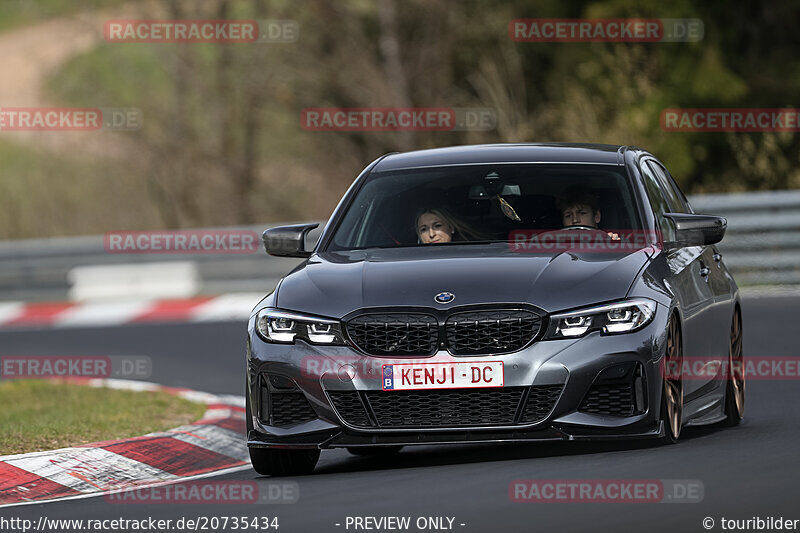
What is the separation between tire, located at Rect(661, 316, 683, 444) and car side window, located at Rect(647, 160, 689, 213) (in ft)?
6.43

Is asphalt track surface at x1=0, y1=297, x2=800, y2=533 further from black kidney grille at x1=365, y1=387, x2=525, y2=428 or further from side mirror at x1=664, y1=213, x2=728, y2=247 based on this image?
side mirror at x1=664, y1=213, x2=728, y2=247

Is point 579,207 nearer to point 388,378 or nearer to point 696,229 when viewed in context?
point 696,229

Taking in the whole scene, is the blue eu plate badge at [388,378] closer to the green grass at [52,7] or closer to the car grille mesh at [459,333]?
the car grille mesh at [459,333]

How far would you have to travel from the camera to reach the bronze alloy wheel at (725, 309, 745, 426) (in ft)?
33.3

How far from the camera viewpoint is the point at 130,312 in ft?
74.7

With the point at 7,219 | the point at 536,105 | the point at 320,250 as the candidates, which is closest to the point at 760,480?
the point at 320,250

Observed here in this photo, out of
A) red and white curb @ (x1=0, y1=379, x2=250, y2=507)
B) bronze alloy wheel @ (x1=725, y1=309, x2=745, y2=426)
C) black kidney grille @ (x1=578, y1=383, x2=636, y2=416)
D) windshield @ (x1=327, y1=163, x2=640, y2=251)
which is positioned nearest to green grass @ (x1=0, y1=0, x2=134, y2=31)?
red and white curb @ (x1=0, y1=379, x2=250, y2=507)

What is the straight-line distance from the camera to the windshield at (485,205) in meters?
9.44

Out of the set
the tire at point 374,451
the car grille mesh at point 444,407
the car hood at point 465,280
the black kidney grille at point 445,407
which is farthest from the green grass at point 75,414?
the black kidney grille at point 445,407

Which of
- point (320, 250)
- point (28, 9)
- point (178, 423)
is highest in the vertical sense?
point (28, 9)

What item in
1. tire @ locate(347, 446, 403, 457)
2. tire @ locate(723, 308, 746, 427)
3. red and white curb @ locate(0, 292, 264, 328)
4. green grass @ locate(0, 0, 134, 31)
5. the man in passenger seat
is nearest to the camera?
the man in passenger seat

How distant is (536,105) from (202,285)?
346 inches

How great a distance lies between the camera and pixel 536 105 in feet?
98.7

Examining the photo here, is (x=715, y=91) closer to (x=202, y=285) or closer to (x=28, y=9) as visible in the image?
(x=202, y=285)
